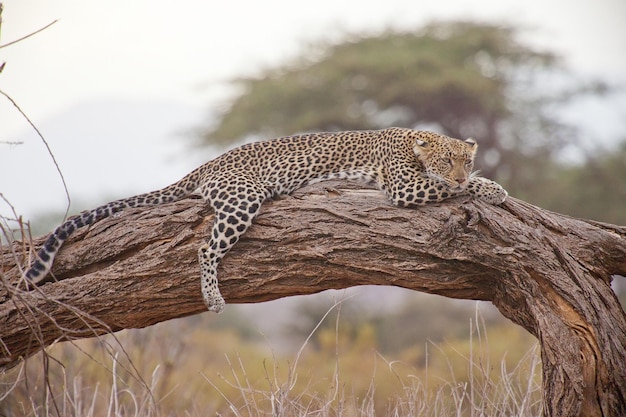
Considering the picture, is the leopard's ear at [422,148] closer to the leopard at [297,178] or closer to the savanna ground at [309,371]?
the leopard at [297,178]

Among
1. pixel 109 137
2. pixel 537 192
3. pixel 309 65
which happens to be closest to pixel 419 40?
pixel 309 65

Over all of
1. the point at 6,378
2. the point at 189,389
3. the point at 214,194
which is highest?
the point at 214,194

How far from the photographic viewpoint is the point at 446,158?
21.7 feet

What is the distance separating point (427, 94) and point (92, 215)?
14294mm

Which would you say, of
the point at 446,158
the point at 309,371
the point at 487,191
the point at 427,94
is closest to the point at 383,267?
the point at 487,191

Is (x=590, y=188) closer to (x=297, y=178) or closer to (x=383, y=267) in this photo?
(x=297, y=178)

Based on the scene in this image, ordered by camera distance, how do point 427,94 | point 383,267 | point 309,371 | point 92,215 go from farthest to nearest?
point 427,94 < point 309,371 < point 92,215 < point 383,267

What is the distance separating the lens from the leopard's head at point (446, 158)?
640 centimetres

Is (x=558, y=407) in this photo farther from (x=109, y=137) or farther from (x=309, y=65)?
(x=109, y=137)

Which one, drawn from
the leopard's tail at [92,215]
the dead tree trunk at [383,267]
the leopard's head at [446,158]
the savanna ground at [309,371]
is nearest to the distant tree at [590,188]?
the savanna ground at [309,371]

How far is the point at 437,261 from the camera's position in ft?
20.1

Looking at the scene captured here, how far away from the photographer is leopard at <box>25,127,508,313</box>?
621 centimetres

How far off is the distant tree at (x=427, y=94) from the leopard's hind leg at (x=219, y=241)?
534 inches

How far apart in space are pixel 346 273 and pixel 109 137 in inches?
2764
